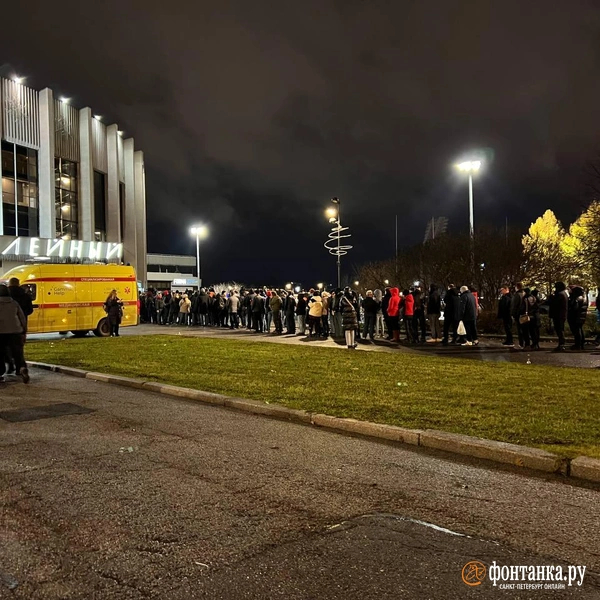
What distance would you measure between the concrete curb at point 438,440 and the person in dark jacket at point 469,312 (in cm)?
986

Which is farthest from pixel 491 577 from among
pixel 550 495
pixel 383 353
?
pixel 383 353

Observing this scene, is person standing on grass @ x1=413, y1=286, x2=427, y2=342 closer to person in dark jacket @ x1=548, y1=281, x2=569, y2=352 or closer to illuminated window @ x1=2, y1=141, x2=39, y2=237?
person in dark jacket @ x1=548, y1=281, x2=569, y2=352

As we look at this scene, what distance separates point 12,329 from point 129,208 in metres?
44.9

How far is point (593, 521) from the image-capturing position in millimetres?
4246

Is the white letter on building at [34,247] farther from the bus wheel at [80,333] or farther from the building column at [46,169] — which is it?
the bus wheel at [80,333]

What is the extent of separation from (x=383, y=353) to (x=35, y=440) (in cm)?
952

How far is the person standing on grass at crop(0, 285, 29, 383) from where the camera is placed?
10789 millimetres

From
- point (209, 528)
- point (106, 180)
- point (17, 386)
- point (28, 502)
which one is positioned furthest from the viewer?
point (106, 180)

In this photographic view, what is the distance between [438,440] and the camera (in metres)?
6.33

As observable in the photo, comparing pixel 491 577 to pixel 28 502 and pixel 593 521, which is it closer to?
pixel 593 521

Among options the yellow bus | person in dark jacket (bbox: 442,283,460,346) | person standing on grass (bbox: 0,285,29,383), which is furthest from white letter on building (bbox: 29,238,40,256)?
person in dark jacket (bbox: 442,283,460,346)

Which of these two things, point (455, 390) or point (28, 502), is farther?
point (455, 390)

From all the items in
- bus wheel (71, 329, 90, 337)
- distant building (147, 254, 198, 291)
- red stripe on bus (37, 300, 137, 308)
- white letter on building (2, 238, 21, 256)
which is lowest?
bus wheel (71, 329, 90, 337)

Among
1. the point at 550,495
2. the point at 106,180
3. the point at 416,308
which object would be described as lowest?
the point at 550,495
